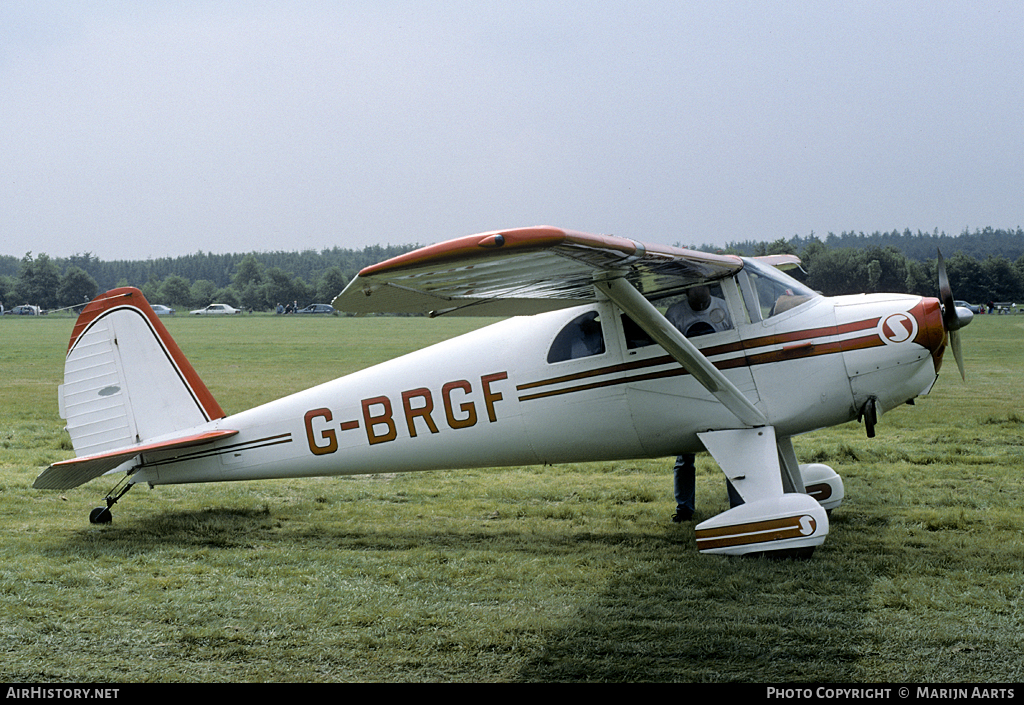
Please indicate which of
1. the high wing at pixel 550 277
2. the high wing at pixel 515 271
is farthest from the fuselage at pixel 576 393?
the high wing at pixel 515 271

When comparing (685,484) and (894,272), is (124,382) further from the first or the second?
(894,272)

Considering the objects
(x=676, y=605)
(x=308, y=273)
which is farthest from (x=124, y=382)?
(x=308, y=273)

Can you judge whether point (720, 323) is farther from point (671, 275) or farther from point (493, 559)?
point (493, 559)

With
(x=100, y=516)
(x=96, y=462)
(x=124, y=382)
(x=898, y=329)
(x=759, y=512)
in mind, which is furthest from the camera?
(x=124, y=382)

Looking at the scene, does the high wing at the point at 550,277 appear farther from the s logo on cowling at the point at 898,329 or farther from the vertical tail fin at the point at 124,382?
the vertical tail fin at the point at 124,382

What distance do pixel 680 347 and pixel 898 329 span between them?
1720mm

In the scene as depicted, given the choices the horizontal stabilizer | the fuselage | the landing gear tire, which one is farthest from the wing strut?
the landing gear tire

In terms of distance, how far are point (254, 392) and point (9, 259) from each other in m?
170

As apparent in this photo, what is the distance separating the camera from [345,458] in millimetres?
7215

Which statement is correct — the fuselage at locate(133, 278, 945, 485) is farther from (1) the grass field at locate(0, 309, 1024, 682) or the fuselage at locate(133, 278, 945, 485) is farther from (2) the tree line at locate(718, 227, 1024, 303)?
(2) the tree line at locate(718, 227, 1024, 303)

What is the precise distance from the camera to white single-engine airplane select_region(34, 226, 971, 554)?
6.12m

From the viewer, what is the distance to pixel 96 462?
7.07 metres

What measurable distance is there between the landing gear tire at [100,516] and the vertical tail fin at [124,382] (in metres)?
0.55

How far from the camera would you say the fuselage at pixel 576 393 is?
20.9 ft
